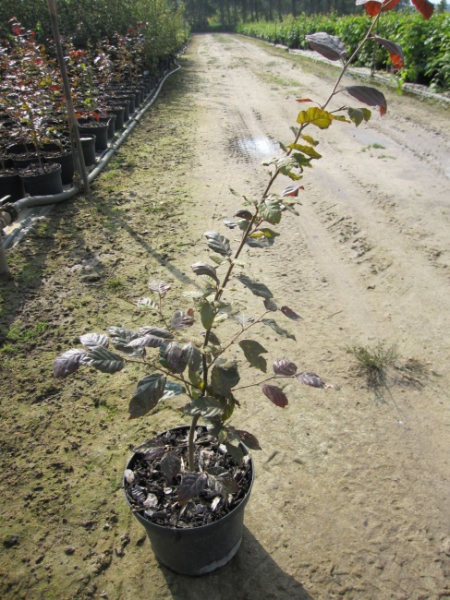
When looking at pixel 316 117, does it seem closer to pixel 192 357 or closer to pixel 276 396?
pixel 192 357

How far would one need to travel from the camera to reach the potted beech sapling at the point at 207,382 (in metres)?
1.34

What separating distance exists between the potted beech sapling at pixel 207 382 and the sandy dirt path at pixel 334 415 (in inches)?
8.7

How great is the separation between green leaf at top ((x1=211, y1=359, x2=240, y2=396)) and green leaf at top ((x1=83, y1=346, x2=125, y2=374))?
286 mm

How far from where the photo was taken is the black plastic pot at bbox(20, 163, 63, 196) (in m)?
5.05

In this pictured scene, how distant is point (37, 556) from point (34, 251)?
9.33ft

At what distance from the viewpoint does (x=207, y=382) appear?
1.67 m

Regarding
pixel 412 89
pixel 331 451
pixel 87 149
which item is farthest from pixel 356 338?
pixel 412 89

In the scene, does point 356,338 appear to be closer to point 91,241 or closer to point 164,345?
point 164,345

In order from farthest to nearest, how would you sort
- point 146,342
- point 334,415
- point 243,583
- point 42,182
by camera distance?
point 42,182, point 334,415, point 243,583, point 146,342

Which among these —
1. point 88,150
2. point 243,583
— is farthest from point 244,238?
point 88,150

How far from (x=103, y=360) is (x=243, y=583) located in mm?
1091

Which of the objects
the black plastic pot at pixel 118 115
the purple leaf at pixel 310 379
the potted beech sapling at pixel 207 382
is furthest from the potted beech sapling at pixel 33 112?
the purple leaf at pixel 310 379

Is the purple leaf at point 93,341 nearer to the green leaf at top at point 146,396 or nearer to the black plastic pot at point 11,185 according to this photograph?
the green leaf at top at point 146,396

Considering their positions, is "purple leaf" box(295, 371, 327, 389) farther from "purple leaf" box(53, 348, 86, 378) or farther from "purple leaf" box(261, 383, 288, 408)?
"purple leaf" box(53, 348, 86, 378)
